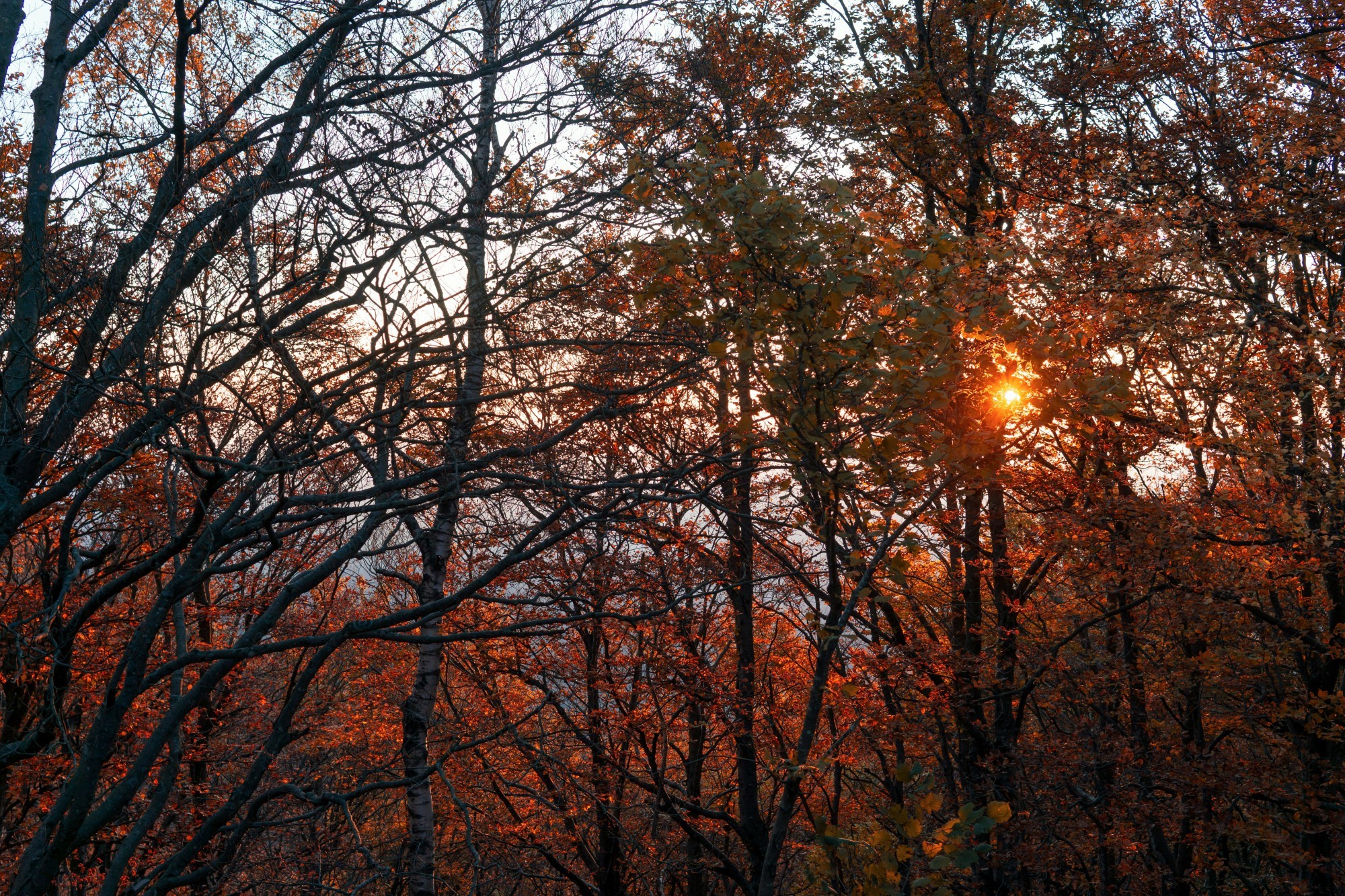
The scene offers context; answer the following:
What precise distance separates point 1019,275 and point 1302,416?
17.3 ft

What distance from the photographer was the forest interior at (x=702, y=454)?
4785 mm

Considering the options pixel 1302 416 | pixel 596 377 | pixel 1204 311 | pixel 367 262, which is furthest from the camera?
pixel 1302 416

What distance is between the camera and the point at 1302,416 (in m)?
11.0

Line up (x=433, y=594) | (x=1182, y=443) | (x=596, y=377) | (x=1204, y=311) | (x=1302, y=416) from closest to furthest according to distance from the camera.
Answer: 1. (x=596, y=377)
2. (x=433, y=594)
3. (x=1204, y=311)
4. (x=1182, y=443)
5. (x=1302, y=416)

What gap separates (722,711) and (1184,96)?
377 inches

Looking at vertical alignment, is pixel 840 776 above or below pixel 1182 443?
below

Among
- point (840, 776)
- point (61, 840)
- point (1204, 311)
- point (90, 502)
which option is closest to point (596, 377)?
point (61, 840)

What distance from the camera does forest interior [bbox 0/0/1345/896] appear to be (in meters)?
4.79

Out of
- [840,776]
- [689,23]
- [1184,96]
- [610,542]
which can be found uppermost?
[1184,96]

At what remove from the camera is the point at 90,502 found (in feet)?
30.7

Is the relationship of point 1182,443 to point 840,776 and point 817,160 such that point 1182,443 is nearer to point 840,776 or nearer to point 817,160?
point 817,160

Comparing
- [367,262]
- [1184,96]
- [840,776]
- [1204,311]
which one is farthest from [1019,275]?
[840,776]

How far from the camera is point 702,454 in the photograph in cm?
685

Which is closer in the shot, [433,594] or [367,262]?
[367,262]
